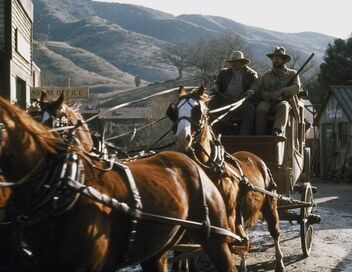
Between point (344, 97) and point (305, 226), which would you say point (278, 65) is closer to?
point (305, 226)

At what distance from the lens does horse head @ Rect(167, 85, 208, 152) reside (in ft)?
19.5

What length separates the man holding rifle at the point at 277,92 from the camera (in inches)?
350

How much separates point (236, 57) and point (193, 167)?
474cm

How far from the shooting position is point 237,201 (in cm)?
692

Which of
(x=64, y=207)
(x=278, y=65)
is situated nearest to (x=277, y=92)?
(x=278, y=65)

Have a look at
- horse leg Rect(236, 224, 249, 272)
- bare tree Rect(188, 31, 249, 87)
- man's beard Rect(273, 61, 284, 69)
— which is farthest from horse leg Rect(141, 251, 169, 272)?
bare tree Rect(188, 31, 249, 87)

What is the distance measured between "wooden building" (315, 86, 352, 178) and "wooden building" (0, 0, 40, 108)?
1633cm

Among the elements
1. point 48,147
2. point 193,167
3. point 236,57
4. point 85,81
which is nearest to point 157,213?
point 193,167

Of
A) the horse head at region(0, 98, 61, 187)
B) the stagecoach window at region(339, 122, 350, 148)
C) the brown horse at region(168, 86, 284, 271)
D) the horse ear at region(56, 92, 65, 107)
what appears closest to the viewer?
the horse head at region(0, 98, 61, 187)

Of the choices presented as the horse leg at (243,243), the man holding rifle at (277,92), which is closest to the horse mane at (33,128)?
the horse leg at (243,243)

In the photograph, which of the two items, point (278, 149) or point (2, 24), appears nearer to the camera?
point (278, 149)

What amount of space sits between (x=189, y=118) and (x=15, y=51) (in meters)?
12.2

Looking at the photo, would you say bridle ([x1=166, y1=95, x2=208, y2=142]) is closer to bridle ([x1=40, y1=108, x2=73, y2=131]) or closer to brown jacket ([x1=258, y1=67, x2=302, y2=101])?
bridle ([x1=40, y1=108, x2=73, y2=131])

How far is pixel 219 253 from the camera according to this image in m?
5.06
